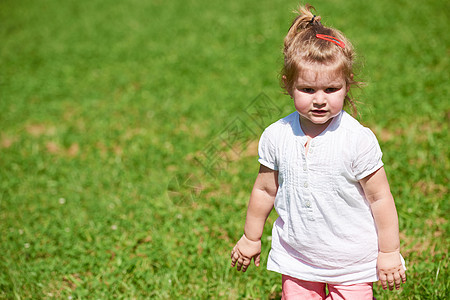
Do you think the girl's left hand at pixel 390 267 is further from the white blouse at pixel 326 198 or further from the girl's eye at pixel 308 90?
the girl's eye at pixel 308 90

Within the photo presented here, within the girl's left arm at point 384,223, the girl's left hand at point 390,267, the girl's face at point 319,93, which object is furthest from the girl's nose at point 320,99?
the girl's left hand at point 390,267

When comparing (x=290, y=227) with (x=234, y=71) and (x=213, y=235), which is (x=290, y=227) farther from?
(x=234, y=71)

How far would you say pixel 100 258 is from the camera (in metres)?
3.41

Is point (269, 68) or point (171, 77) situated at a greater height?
point (269, 68)

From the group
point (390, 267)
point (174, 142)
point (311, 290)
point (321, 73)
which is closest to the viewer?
point (321, 73)

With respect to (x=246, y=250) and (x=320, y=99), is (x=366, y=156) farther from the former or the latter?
(x=246, y=250)

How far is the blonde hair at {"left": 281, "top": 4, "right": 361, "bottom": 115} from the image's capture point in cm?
183

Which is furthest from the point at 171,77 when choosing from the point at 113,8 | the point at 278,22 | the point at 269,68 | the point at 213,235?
the point at 113,8

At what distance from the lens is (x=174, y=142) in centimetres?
512

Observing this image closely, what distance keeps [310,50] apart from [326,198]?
0.63 meters

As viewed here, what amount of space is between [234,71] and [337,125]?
4.97 meters

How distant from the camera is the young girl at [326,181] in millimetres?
1848

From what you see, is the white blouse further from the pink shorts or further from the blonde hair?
the blonde hair

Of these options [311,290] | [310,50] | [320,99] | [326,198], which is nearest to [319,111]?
[320,99]
